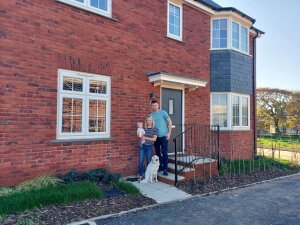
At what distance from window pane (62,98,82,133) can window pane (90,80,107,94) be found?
0.48 m

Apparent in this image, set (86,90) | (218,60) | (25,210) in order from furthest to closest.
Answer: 1. (218,60)
2. (86,90)
3. (25,210)

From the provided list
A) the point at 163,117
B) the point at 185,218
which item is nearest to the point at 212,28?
the point at 163,117

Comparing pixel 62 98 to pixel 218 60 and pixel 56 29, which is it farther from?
pixel 218 60

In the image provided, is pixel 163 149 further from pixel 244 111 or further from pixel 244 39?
pixel 244 39

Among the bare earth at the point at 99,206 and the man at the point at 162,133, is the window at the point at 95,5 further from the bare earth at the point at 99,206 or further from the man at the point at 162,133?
the bare earth at the point at 99,206

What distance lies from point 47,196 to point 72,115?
2077mm

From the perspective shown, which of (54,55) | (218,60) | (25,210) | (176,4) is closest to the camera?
(25,210)

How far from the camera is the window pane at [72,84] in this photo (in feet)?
18.1

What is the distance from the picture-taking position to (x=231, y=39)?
947 centimetres

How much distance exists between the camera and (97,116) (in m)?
6.04

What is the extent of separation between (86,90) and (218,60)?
5774 mm

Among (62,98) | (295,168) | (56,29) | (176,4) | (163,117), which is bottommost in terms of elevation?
(295,168)

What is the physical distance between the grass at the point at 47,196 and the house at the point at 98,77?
2.71 ft

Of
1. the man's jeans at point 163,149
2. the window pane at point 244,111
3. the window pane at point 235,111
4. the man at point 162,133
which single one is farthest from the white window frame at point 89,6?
the window pane at point 244,111
